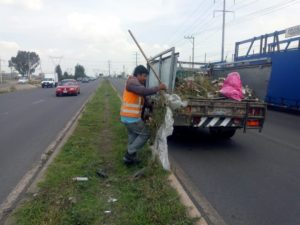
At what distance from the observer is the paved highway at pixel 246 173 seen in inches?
179

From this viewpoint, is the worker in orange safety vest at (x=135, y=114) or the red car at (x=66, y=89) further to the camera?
the red car at (x=66, y=89)

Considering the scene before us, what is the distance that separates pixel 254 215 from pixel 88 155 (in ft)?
12.1

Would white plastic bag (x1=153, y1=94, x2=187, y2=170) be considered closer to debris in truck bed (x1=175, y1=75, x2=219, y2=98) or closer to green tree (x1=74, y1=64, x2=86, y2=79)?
debris in truck bed (x1=175, y1=75, x2=219, y2=98)

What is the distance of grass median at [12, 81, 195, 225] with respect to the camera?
4.10 m

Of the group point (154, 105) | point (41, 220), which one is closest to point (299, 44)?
point (154, 105)

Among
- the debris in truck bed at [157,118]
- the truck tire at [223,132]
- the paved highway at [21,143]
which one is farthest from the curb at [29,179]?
the truck tire at [223,132]

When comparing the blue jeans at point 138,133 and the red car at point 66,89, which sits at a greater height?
the blue jeans at point 138,133

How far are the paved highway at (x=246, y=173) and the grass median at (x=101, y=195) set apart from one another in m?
0.67

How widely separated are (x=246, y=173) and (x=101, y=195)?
2655 mm

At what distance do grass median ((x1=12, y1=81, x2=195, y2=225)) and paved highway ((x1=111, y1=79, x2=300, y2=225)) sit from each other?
2.21 feet

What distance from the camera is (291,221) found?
4277 millimetres

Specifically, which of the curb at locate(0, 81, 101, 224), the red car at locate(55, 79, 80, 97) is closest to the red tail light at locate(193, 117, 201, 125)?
the curb at locate(0, 81, 101, 224)

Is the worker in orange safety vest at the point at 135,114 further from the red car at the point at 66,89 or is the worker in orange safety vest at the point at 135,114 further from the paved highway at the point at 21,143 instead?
the red car at the point at 66,89

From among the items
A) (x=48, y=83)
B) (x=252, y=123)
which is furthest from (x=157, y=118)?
(x=48, y=83)
